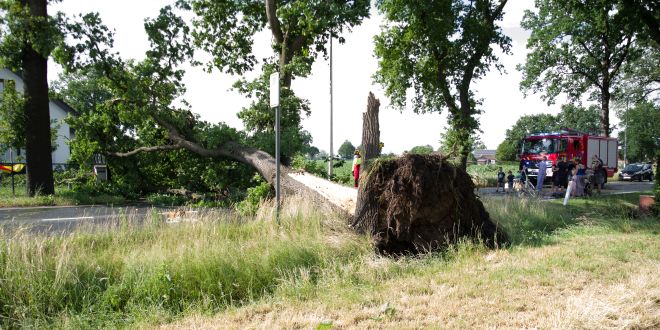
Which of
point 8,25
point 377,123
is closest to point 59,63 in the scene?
point 8,25

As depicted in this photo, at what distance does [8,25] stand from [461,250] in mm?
14680

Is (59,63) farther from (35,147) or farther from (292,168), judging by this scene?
(292,168)

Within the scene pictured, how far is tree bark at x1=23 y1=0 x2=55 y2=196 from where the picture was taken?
14.5 metres

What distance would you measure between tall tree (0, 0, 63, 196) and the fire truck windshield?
22369 mm

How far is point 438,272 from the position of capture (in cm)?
514

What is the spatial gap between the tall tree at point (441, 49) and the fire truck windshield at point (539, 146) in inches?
228

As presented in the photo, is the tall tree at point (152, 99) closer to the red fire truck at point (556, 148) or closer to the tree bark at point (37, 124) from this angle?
the tree bark at point (37, 124)

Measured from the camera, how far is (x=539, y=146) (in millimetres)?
24281

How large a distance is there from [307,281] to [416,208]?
2296 mm

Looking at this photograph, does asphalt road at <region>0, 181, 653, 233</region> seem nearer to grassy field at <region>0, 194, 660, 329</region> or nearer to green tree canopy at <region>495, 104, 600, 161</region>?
grassy field at <region>0, 194, 660, 329</region>

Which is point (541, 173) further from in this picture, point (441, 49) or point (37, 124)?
point (37, 124)

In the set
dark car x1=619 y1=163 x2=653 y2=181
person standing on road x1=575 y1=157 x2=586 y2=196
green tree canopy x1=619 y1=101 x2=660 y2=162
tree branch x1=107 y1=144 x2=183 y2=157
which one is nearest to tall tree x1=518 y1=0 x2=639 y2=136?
dark car x1=619 y1=163 x2=653 y2=181

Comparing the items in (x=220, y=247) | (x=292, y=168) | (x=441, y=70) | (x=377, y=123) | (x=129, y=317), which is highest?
(x=441, y=70)

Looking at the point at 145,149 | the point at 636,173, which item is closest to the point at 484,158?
the point at 636,173
